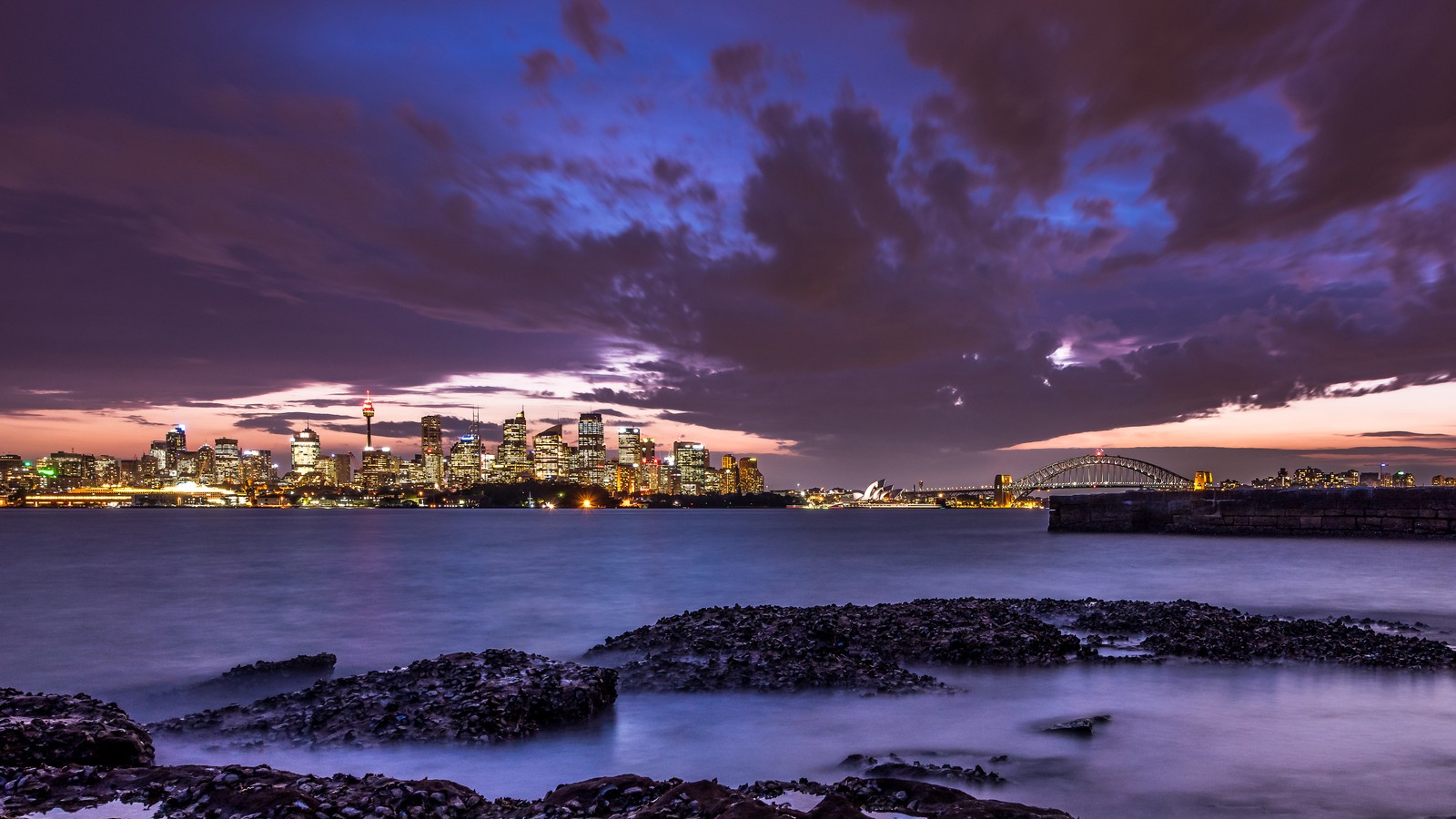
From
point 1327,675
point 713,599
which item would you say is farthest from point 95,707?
point 713,599

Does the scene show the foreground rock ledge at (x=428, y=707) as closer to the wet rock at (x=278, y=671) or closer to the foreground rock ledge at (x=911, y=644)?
the foreground rock ledge at (x=911, y=644)

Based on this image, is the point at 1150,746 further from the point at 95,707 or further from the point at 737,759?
the point at 95,707

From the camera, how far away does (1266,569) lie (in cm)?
3469

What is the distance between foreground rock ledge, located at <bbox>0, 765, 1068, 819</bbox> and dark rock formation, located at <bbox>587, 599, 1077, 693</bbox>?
5.91m

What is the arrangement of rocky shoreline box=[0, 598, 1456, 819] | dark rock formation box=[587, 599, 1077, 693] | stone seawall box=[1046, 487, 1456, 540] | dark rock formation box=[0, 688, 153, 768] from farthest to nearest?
1. stone seawall box=[1046, 487, 1456, 540]
2. dark rock formation box=[587, 599, 1077, 693]
3. dark rock formation box=[0, 688, 153, 768]
4. rocky shoreline box=[0, 598, 1456, 819]

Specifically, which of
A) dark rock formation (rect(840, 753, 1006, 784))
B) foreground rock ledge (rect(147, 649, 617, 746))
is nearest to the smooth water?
dark rock formation (rect(840, 753, 1006, 784))

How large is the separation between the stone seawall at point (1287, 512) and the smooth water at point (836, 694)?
17.8ft

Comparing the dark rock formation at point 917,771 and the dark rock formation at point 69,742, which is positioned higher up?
the dark rock formation at point 69,742

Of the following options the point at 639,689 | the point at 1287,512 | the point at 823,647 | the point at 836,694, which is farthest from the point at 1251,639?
the point at 1287,512

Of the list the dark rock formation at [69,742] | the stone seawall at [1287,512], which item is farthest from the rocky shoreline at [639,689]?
the stone seawall at [1287,512]

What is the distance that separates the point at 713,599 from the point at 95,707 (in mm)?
20940

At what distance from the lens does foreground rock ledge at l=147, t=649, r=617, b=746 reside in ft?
35.7

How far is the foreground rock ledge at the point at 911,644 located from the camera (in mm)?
13992

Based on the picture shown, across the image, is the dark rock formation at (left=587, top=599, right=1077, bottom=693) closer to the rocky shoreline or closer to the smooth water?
the rocky shoreline
